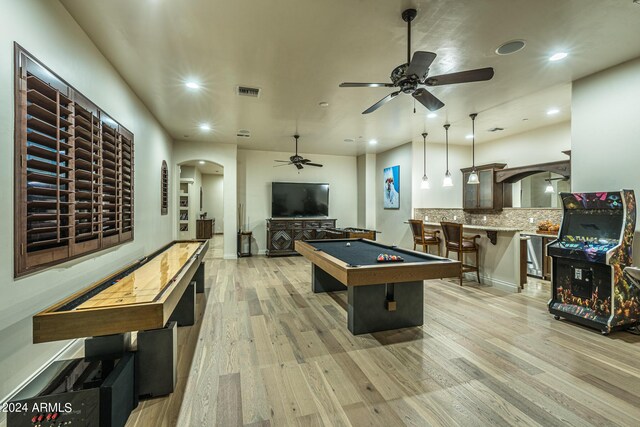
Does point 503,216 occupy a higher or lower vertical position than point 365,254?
higher

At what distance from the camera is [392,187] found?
7.95 metres

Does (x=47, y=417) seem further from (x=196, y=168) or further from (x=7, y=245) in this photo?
(x=196, y=168)

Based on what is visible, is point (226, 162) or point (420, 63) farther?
point (226, 162)

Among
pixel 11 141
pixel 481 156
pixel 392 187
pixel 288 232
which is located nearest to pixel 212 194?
pixel 288 232

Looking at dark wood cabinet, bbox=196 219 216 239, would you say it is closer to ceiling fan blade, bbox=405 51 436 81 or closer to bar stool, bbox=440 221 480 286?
bar stool, bbox=440 221 480 286

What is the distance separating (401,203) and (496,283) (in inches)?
125

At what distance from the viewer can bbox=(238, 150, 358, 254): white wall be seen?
8.21 meters

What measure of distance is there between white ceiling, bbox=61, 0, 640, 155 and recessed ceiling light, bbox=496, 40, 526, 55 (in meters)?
0.06

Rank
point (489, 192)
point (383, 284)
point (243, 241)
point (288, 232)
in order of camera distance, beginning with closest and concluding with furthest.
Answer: point (383, 284) → point (489, 192) → point (288, 232) → point (243, 241)

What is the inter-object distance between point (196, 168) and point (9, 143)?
9.49 metres

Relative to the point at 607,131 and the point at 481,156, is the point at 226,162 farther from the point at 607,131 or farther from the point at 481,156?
the point at 607,131

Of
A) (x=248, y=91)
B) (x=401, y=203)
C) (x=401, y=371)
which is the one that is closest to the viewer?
(x=401, y=371)

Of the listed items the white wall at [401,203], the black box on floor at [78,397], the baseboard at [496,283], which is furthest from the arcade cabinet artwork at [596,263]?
the black box on floor at [78,397]

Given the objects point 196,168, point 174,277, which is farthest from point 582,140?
point 196,168
